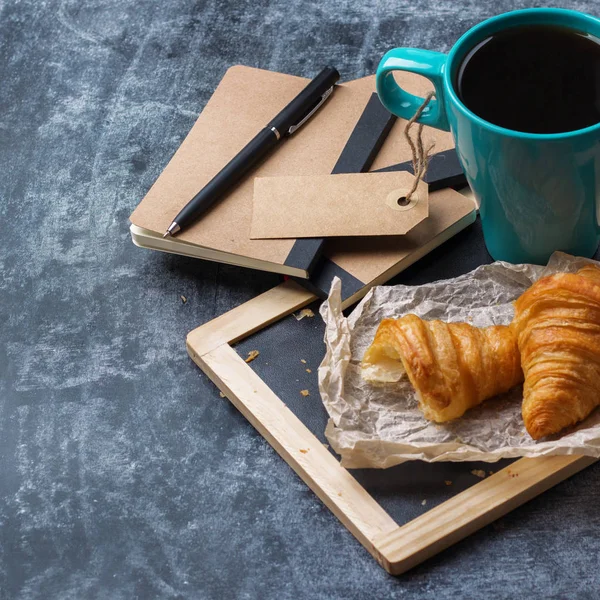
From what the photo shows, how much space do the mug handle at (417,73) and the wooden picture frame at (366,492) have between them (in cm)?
37

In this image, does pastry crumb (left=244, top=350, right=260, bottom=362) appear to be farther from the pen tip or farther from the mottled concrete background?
the pen tip

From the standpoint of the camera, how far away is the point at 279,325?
1.29 m

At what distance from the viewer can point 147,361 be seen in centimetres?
130

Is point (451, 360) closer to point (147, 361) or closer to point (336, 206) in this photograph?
point (336, 206)

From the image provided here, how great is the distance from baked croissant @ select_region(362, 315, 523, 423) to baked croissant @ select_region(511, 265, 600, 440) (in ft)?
0.09

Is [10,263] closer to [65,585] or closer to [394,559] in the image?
[65,585]

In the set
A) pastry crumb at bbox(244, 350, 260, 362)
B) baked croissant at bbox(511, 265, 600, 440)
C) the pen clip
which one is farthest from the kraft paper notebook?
baked croissant at bbox(511, 265, 600, 440)

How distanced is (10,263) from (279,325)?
417mm

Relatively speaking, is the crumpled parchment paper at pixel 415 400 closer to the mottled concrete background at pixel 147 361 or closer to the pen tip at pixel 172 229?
the mottled concrete background at pixel 147 361

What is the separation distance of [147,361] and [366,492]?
0.35 meters

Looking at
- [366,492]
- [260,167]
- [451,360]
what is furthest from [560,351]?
[260,167]

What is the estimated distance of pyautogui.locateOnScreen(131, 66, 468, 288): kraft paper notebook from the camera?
130 centimetres

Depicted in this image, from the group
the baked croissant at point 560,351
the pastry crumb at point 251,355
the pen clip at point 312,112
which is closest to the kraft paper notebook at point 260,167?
the pen clip at point 312,112

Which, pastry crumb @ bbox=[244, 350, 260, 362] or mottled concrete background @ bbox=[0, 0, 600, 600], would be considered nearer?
mottled concrete background @ bbox=[0, 0, 600, 600]
